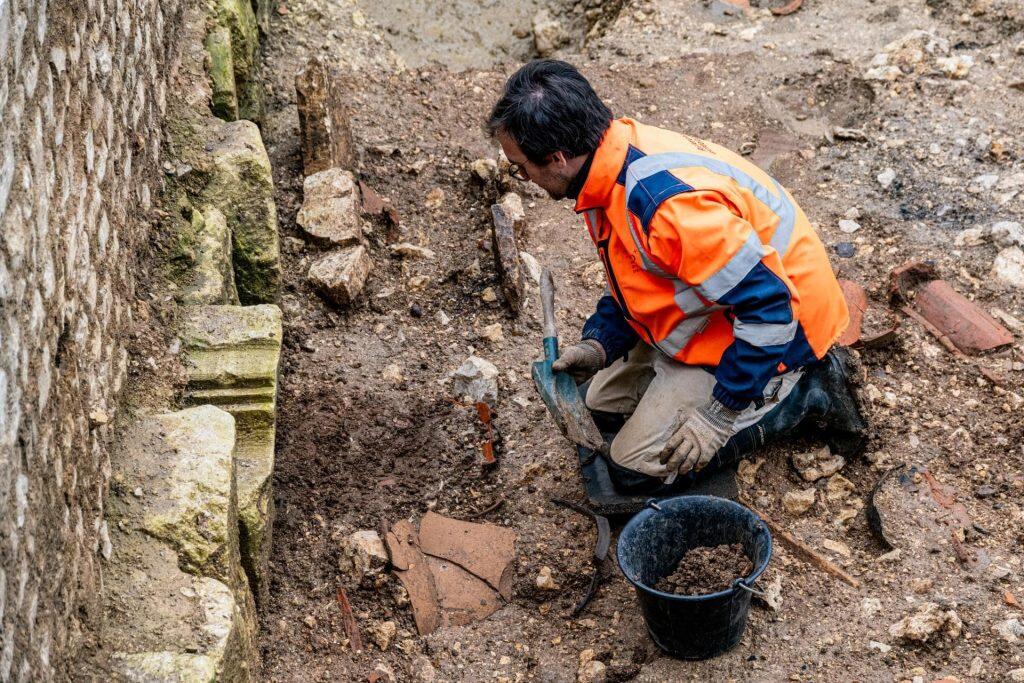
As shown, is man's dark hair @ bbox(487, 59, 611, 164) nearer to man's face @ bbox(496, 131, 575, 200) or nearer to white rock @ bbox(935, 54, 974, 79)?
man's face @ bbox(496, 131, 575, 200)

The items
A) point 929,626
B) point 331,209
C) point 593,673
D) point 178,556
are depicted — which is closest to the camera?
point 178,556

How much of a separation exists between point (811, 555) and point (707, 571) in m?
0.55

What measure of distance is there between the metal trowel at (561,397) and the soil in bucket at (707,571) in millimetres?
555

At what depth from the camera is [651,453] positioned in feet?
10.9

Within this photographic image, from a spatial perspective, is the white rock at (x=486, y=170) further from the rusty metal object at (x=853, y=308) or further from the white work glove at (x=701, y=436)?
the white work glove at (x=701, y=436)

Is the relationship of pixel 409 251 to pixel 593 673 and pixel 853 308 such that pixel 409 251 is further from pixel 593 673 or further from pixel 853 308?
pixel 593 673

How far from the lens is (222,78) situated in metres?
4.46

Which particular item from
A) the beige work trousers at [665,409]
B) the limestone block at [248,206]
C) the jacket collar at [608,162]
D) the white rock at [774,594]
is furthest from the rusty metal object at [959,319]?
the limestone block at [248,206]

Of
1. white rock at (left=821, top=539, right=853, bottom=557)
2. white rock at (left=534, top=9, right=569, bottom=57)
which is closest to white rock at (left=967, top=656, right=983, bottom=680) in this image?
white rock at (left=821, top=539, right=853, bottom=557)

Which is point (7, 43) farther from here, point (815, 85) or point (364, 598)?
point (815, 85)

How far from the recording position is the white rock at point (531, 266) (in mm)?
4383

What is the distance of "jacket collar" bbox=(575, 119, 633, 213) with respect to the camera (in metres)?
2.94

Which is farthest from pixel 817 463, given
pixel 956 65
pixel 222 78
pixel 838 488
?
pixel 222 78

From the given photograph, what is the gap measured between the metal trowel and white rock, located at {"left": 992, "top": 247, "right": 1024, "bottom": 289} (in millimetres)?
1913
